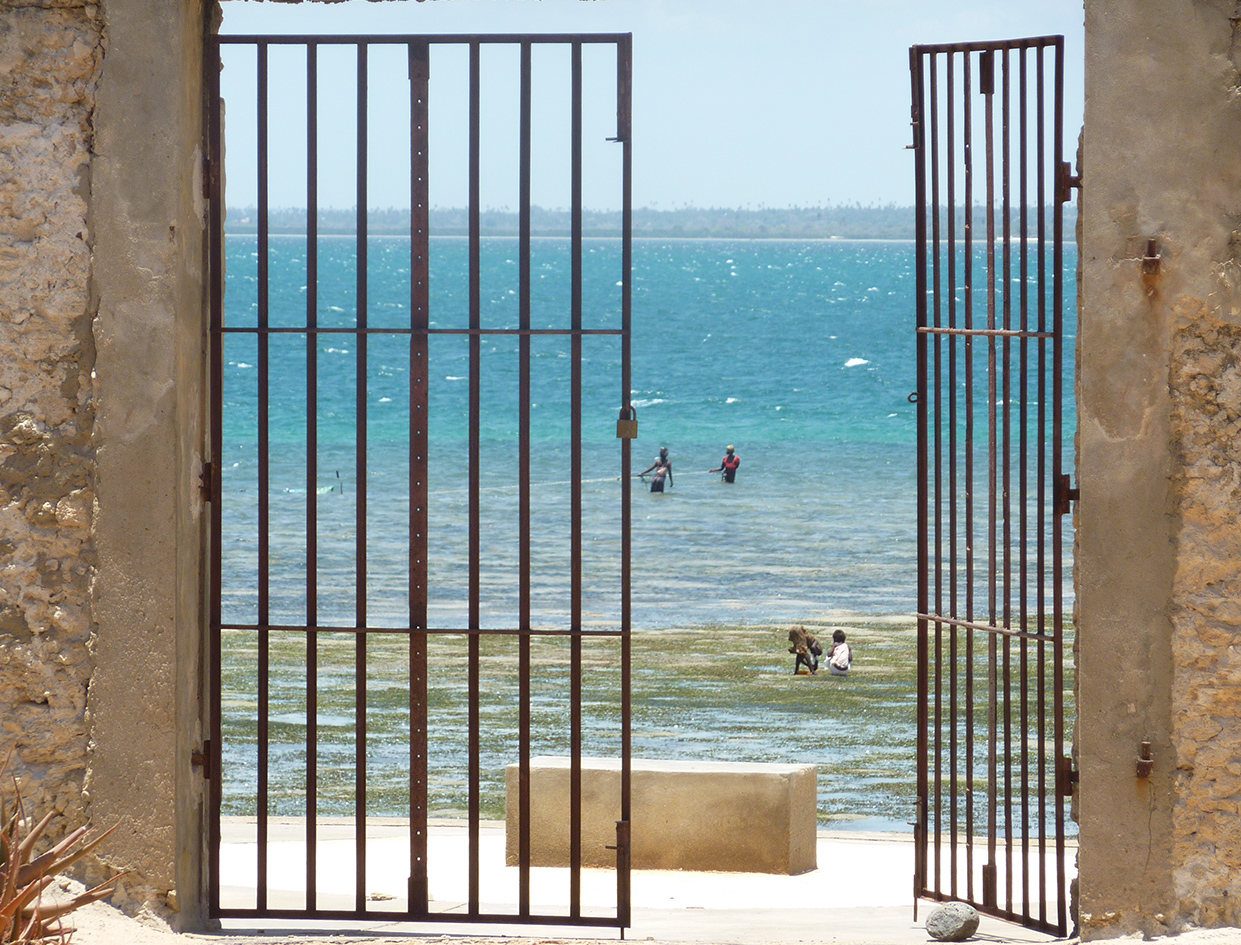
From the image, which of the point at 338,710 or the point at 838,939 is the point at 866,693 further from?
the point at 838,939

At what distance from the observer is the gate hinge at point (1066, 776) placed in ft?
16.4

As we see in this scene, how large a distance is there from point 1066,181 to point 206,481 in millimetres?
3141

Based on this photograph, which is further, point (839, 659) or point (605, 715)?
point (839, 659)

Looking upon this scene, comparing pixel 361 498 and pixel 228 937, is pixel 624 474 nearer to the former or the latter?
pixel 361 498

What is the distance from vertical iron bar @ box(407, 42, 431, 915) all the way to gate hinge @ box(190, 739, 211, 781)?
72 cm

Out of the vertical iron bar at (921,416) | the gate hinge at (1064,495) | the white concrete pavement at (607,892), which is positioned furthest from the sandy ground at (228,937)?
the gate hinge at (1064,495)

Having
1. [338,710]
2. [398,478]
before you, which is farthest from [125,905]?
[398,478]

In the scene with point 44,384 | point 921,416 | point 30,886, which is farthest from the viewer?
point 921,416

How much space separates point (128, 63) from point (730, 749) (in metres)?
9.69

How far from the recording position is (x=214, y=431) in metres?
5.38

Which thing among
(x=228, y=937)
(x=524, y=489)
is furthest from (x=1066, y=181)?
(x=228, y=937)

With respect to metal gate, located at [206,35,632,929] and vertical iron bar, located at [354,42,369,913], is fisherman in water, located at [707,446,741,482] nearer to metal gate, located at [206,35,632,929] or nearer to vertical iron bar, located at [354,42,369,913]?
metal gate, located at [206,35,632,929]

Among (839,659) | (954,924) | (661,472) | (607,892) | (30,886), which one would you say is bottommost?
(607,892)

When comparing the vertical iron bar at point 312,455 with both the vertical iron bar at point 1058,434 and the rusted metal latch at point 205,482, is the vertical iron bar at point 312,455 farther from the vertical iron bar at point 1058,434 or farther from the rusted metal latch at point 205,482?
the vertical iron bar at point 1058,434
